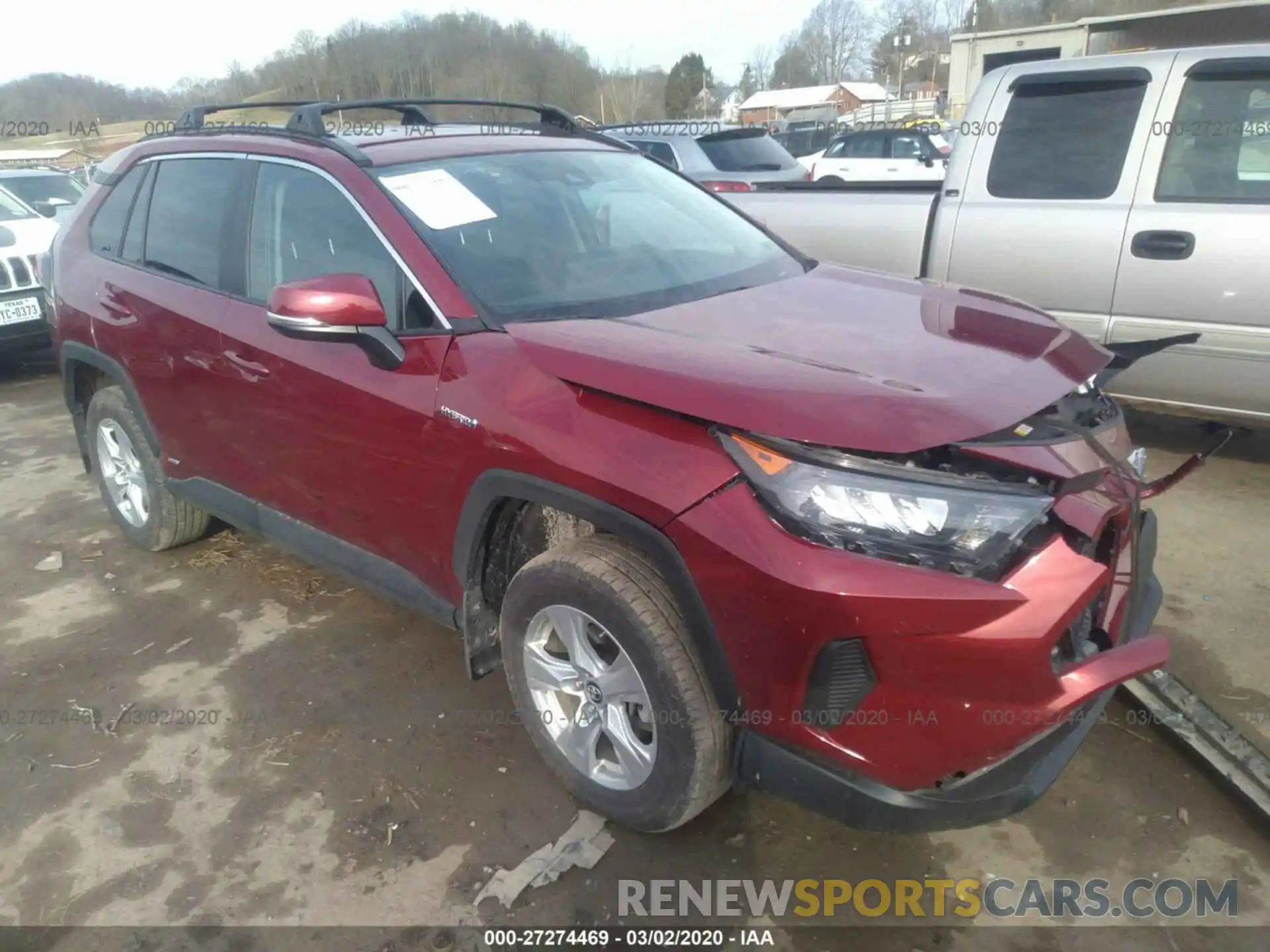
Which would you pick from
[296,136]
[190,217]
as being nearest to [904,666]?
[296,136]

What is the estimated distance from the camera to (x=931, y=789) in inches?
75.7

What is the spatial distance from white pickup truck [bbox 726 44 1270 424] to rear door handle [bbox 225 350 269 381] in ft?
10.9

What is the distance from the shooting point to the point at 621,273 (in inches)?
110

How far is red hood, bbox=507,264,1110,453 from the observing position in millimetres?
1859

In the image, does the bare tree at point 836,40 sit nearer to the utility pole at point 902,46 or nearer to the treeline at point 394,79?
the utility pole at point 902,46

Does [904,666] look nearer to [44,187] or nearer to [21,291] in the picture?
[21,291]

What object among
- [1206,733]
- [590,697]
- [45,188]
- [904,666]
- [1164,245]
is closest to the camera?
[904,666]

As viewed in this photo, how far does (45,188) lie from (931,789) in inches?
445

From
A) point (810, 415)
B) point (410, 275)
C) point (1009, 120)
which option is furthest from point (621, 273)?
point (1009, 120)

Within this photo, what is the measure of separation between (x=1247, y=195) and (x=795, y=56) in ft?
335

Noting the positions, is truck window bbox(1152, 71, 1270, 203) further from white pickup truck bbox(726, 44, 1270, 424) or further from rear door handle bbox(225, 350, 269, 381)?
rear door handle bbox(225, 350, 269, 381)

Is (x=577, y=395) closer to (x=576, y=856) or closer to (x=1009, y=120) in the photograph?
(x=576, y=856)

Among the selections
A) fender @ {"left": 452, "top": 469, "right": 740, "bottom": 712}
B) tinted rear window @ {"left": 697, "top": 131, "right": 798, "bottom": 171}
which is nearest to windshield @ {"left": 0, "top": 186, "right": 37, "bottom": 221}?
tinted rear window @ {"left": 697, "top": 131, "right": 798, "bottom": 171}

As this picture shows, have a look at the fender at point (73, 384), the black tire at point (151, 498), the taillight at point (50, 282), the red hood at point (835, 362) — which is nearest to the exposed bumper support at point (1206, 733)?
the red hood at point (835, 362)
